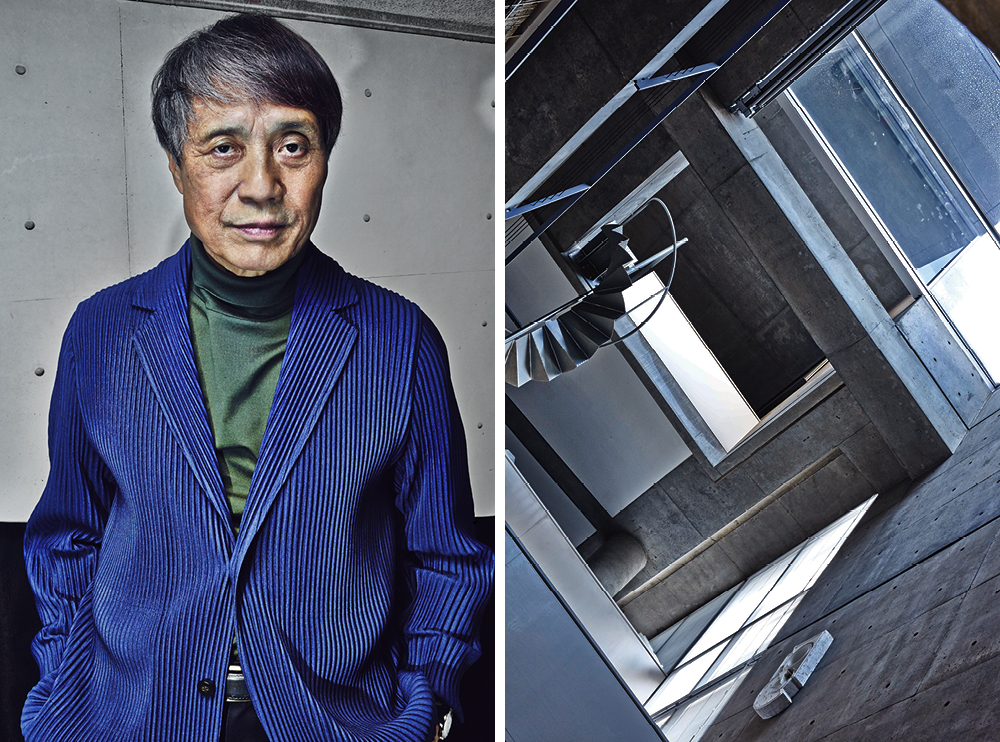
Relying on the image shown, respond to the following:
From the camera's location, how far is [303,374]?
244 centimetres

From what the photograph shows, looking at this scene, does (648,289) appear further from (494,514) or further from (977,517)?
(494,514)

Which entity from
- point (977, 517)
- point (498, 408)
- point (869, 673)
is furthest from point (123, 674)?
point (977, 517)

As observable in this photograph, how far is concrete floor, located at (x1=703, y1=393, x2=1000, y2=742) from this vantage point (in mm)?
3771

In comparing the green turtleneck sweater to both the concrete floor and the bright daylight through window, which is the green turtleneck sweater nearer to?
the concrete floor

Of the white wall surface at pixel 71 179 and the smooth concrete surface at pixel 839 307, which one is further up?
the white wall surface at pixel 71 179

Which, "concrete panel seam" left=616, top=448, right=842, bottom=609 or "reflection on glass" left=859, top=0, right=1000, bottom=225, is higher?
"reflection on glass" left=859, top=0, right=1000, bottom=225

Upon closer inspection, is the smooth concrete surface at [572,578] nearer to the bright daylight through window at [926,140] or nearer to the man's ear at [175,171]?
the man's ear at [175,171]

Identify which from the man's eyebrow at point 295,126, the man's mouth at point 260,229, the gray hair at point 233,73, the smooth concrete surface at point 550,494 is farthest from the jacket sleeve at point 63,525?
the smooth concrete surface at point 550,494

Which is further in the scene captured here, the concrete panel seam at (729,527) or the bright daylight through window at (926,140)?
the concrete panel seam at (729,527)

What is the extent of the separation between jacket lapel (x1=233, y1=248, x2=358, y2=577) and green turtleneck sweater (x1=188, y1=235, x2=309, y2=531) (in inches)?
1.4

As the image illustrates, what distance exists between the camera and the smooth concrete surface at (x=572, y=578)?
6.29 m

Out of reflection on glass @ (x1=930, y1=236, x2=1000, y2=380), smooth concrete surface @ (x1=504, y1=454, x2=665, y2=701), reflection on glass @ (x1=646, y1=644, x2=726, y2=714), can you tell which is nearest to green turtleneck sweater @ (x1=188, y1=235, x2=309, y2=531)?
smooth concrete surface @ (x1=504, y1=454, x2=665, y2=701)

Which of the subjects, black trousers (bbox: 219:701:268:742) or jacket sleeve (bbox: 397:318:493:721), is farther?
jacket sleeve (bbox: 397:318:493:721)

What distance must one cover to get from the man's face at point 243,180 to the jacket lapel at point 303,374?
16 centimetres
